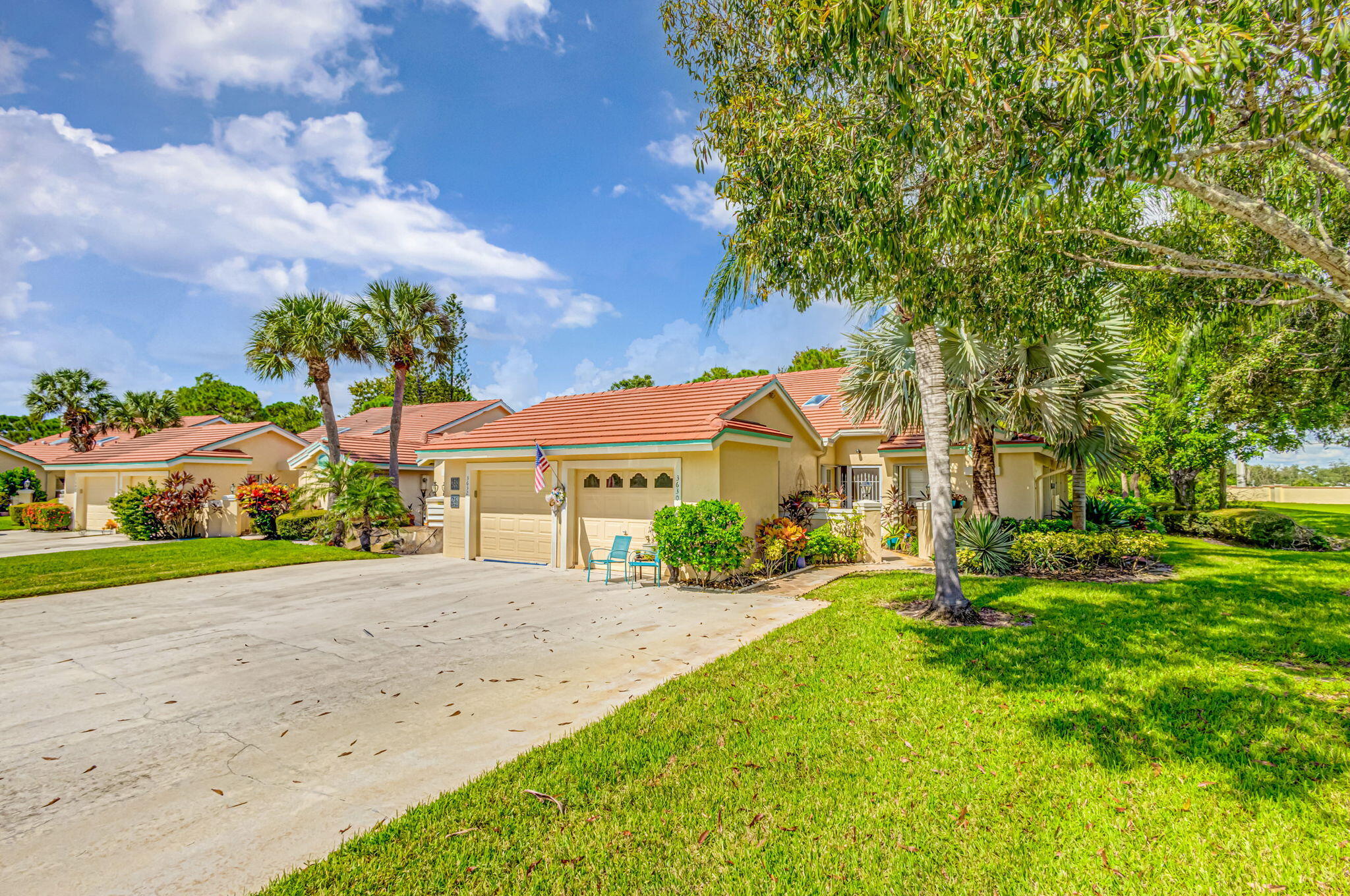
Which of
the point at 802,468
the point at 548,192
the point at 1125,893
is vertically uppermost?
the point at 548,192

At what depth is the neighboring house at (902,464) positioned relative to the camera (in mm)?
16562

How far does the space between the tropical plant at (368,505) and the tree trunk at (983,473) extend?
16.8 meters

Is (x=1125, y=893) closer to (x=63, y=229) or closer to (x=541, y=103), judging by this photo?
(x=541, y=103)

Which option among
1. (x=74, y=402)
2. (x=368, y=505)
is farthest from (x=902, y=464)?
(x=74, y=402)

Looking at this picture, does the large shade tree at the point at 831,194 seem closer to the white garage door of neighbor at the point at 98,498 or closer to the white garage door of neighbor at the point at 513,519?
the white garage door of neighbor at the point at 513,519

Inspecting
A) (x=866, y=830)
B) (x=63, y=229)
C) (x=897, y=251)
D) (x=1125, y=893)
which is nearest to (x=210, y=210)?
(x=63, y=229)

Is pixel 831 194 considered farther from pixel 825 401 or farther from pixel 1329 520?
pixel 1329 520

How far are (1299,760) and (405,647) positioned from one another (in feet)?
29.5

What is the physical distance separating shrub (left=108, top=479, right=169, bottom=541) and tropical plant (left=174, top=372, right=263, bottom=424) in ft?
101

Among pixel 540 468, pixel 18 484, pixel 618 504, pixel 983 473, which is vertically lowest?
pixel 618 504

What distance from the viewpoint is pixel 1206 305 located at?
9641 millimetres

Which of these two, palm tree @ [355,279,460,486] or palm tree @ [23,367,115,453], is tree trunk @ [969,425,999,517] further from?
palm tree @ [23,367,115,453]

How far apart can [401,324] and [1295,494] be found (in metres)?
68.0

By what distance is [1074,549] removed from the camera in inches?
498
